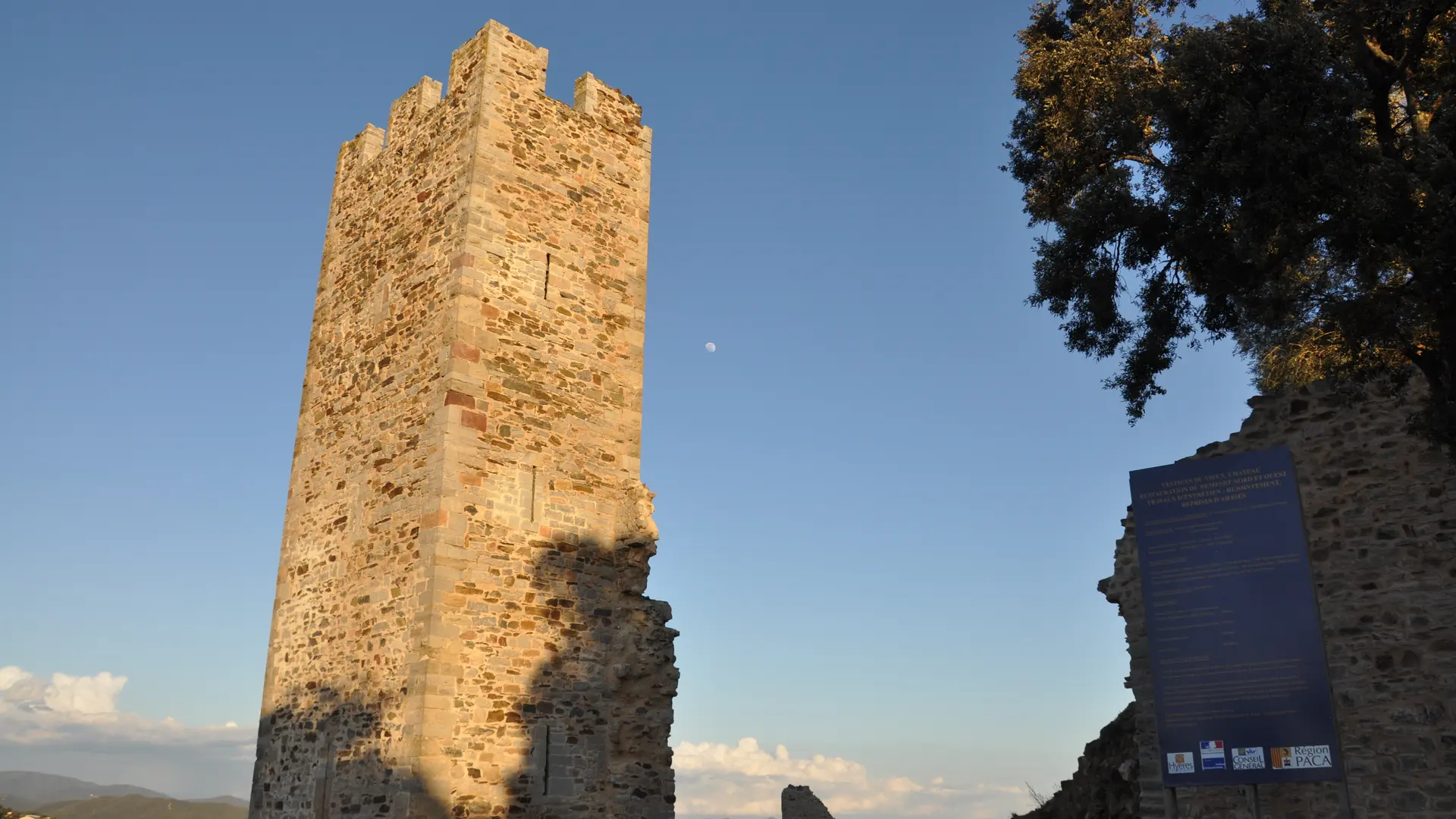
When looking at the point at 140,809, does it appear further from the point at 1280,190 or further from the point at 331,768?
the point at 1280,190

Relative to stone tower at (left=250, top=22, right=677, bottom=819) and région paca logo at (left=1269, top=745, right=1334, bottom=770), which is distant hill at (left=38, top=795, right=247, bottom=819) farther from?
région paca logo at (left=1269, top=745, right=1334, bottom=770)

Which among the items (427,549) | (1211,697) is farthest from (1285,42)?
(427,549)

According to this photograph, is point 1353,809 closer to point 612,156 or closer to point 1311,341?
point 1311,341

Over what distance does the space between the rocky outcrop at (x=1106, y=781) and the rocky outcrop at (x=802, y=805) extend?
3721mm

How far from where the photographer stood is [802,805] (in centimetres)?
1664

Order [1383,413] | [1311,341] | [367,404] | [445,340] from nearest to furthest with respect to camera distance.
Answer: [1383,413], [1311,341], [445,340], [367,404]

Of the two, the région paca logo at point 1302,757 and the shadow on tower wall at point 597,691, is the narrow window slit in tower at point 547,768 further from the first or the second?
the région paca logo at point 1302,757

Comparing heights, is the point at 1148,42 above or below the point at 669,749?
above

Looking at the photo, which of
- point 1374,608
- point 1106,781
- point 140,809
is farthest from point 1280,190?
point 140,809

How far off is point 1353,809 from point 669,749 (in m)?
6.65

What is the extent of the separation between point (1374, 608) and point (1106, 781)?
389 centimetres

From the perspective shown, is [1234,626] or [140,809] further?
[140,809]

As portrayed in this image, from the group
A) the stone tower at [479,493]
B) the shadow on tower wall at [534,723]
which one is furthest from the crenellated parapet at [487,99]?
the shadow on tower wall at [534,723]

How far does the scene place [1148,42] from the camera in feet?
39.7
